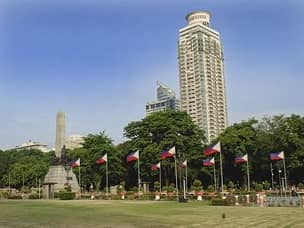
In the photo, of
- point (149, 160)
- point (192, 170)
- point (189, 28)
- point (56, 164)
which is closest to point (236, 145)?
point (192, 170)

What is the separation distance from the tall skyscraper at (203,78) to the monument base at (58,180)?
10850 centimetres

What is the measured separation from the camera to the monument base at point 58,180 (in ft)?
214

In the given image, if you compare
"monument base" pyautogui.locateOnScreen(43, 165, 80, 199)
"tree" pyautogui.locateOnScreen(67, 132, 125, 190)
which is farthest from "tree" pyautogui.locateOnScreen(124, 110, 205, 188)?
"monument base" pyautogui.locateOnScreen(43, 165, 80, 199)

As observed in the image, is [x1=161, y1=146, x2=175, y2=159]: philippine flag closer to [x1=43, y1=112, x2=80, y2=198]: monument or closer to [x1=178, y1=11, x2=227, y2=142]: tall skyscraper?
[x1=43, y1=112, x2=80, y2=198]: monument

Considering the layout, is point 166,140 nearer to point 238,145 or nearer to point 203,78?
point 238,145

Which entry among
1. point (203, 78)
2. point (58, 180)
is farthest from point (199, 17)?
point (58, 180)

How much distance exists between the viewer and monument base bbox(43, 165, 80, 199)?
214ft

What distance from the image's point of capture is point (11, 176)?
112000mm

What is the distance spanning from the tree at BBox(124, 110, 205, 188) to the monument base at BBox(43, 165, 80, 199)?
14.4 metres

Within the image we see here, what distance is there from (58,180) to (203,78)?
384ft

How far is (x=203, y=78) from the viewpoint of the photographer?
17600cm

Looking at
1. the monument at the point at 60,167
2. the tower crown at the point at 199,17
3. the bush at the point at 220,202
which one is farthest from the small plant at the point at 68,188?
the tower crown at the point at 199,17

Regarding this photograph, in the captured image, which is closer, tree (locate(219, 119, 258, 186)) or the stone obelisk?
the stone obelisk

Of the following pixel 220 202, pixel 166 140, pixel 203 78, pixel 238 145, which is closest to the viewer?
pixel 220 202
